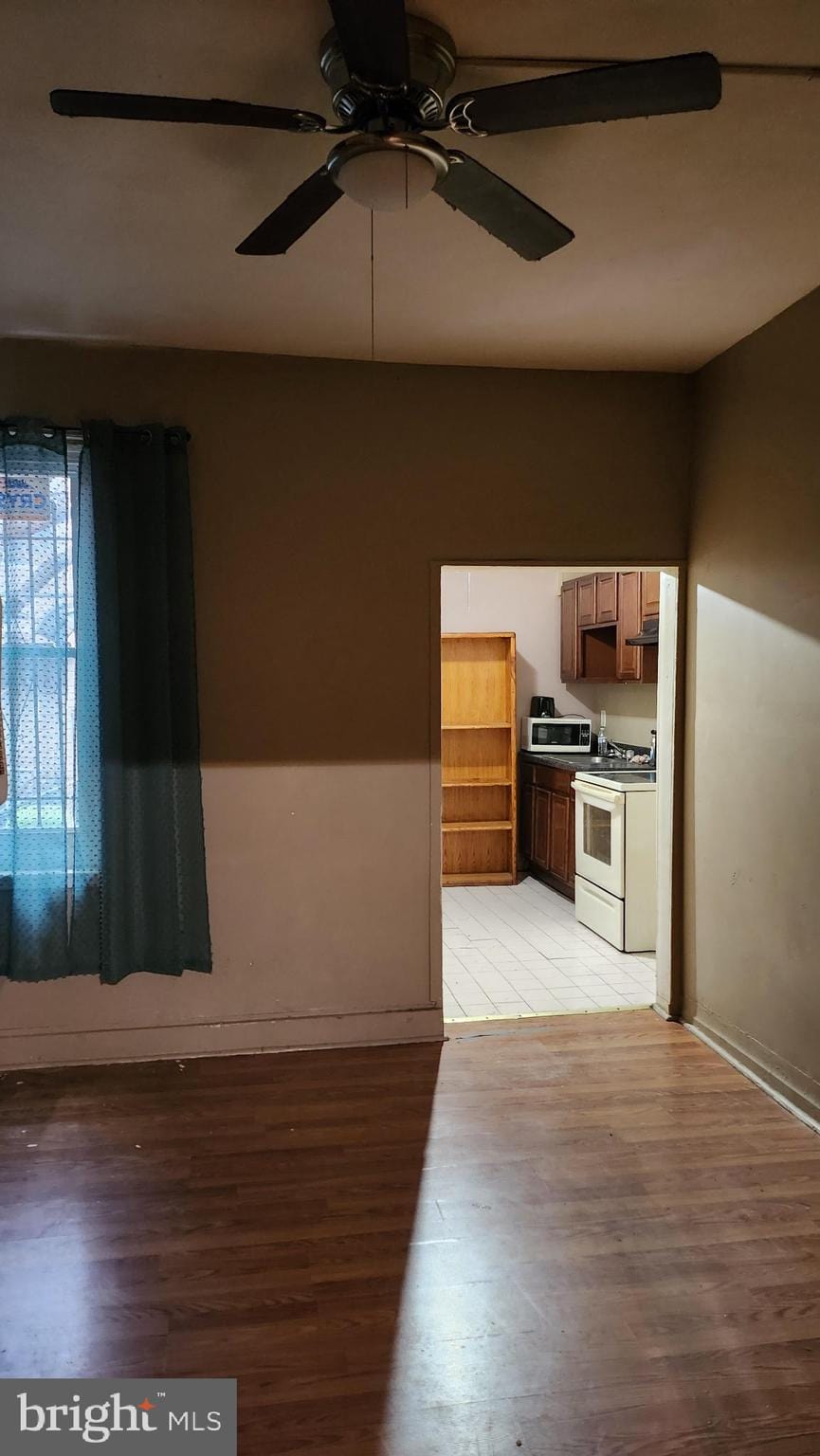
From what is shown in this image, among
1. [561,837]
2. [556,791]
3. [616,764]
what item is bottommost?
[561,837]

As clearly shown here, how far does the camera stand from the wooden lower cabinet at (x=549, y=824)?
18.4ft

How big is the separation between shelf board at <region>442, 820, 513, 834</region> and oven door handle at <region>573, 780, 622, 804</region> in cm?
110

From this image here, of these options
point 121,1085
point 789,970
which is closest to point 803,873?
point 789,970

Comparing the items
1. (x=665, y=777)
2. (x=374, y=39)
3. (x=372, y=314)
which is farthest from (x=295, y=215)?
(x=665, y=777)

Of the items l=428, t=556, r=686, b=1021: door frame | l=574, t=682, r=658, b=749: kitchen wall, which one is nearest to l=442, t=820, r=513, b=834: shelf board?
l=574, t=682, r=658, b=749: kitchen wall

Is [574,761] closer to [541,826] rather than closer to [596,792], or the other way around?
[541,826]

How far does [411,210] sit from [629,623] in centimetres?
Answer: 362

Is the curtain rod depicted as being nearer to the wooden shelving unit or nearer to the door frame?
the door frame

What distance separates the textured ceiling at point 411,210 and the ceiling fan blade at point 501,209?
0.89 feet

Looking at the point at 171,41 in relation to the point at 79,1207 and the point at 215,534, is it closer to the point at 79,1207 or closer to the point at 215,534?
the point at 215,534

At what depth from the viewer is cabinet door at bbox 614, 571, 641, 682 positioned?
5.39 metres

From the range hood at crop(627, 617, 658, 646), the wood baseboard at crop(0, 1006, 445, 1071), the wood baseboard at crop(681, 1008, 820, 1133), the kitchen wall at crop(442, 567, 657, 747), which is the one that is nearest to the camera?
the wood baseboard at crop(681, 1008, 820, 1133)

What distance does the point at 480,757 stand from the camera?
630 cm

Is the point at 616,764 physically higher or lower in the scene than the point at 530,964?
higher
